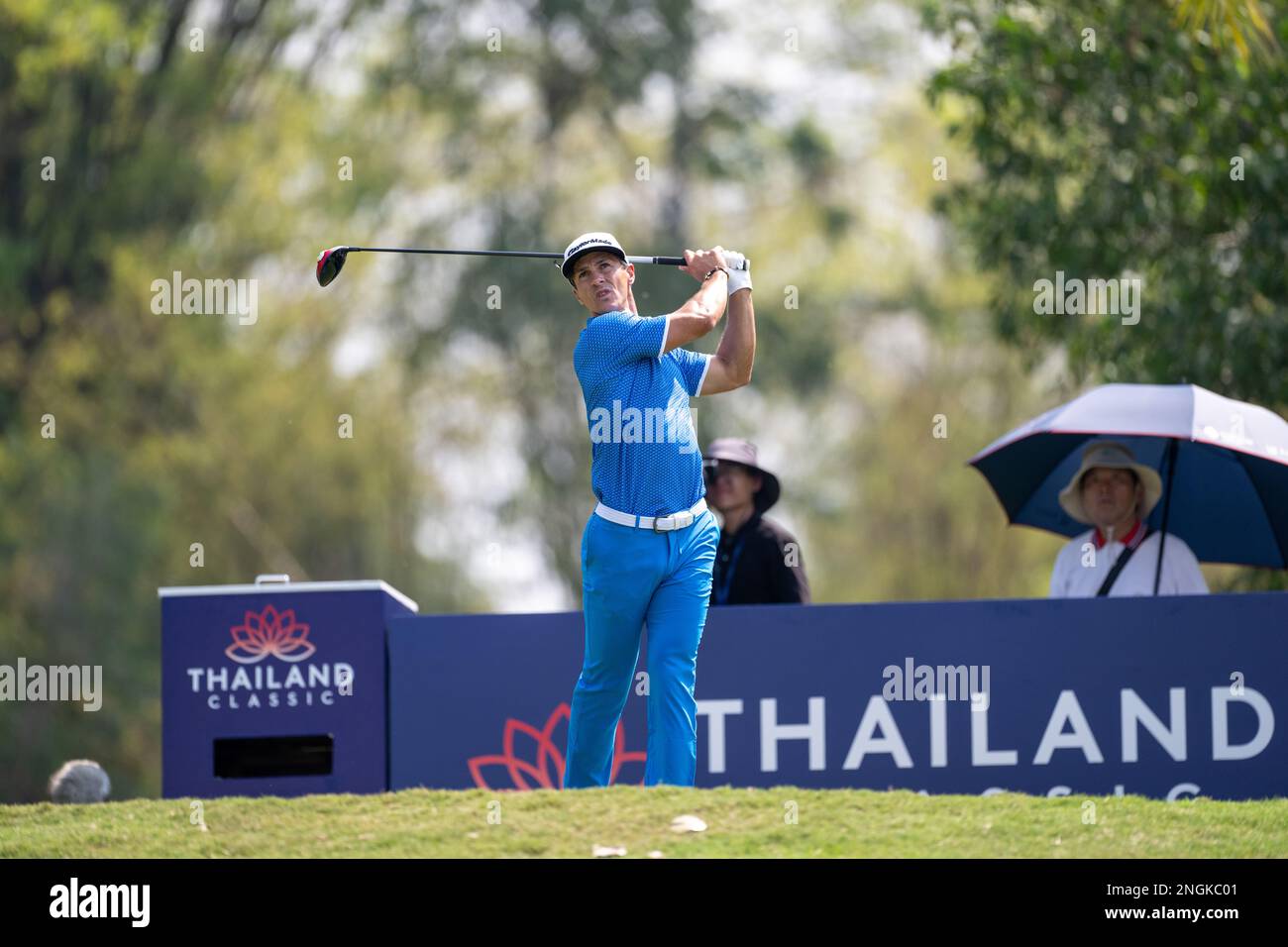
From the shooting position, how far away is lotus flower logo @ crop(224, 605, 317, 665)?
936cm

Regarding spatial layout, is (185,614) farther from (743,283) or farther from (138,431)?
(138,431)

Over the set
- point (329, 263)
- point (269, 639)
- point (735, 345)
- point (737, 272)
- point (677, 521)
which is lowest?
point (269, 639)

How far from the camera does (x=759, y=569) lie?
10.0 metres

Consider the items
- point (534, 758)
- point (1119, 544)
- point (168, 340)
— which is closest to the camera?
point (534, 758)

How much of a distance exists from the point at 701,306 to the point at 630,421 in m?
0.50

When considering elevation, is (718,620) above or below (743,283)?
below

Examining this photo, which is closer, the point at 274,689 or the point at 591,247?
the point at 591,247

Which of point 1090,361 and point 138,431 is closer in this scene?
point 1090,361

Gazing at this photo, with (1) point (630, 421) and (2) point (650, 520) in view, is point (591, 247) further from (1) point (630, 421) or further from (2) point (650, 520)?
(2) point (650, 520)

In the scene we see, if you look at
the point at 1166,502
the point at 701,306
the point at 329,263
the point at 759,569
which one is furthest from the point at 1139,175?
the point at 701,306

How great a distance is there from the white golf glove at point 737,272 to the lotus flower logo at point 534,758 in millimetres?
2553

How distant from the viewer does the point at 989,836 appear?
689cm
